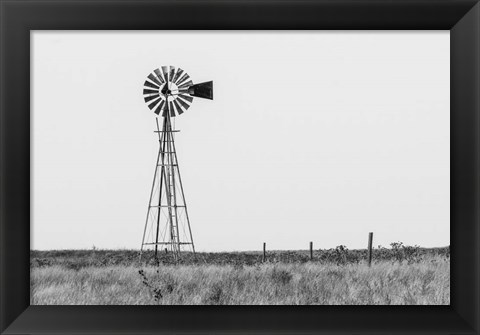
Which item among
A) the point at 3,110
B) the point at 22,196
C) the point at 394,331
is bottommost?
the point at 394,331

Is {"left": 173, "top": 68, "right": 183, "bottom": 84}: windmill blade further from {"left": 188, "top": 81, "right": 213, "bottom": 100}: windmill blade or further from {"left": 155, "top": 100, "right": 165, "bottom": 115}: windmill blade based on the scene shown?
{"left": 188, "top": 81, "right": 213, "bottom": 100}: windmill blade

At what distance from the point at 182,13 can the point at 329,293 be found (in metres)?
6.03

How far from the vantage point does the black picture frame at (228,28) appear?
3.34 meters

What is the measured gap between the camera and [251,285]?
9195 mm

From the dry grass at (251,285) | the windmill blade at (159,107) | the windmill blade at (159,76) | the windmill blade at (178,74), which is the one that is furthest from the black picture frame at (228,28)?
the windmill blade at (159,76)

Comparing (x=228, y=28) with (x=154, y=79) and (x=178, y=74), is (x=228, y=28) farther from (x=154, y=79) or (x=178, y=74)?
(x=154, y=79)

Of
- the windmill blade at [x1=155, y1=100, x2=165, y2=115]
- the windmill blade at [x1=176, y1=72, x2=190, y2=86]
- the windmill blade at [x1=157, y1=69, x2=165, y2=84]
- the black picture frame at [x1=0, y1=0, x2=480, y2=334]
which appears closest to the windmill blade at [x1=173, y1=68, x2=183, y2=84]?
the windmill blade at [x1=176, y1=72, x2=190, y2=86]

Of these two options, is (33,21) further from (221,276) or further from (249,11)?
(221,276)

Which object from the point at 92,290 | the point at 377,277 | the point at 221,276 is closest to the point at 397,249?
the point at 377,277

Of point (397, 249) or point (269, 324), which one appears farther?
point (397, 249)

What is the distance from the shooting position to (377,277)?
983 centimetres

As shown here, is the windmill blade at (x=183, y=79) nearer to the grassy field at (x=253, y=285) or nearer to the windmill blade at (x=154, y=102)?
the windmill blade at (x=154, y=102)

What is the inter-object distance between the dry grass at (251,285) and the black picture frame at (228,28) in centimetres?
421

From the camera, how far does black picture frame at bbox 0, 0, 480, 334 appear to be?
11.0 ft
